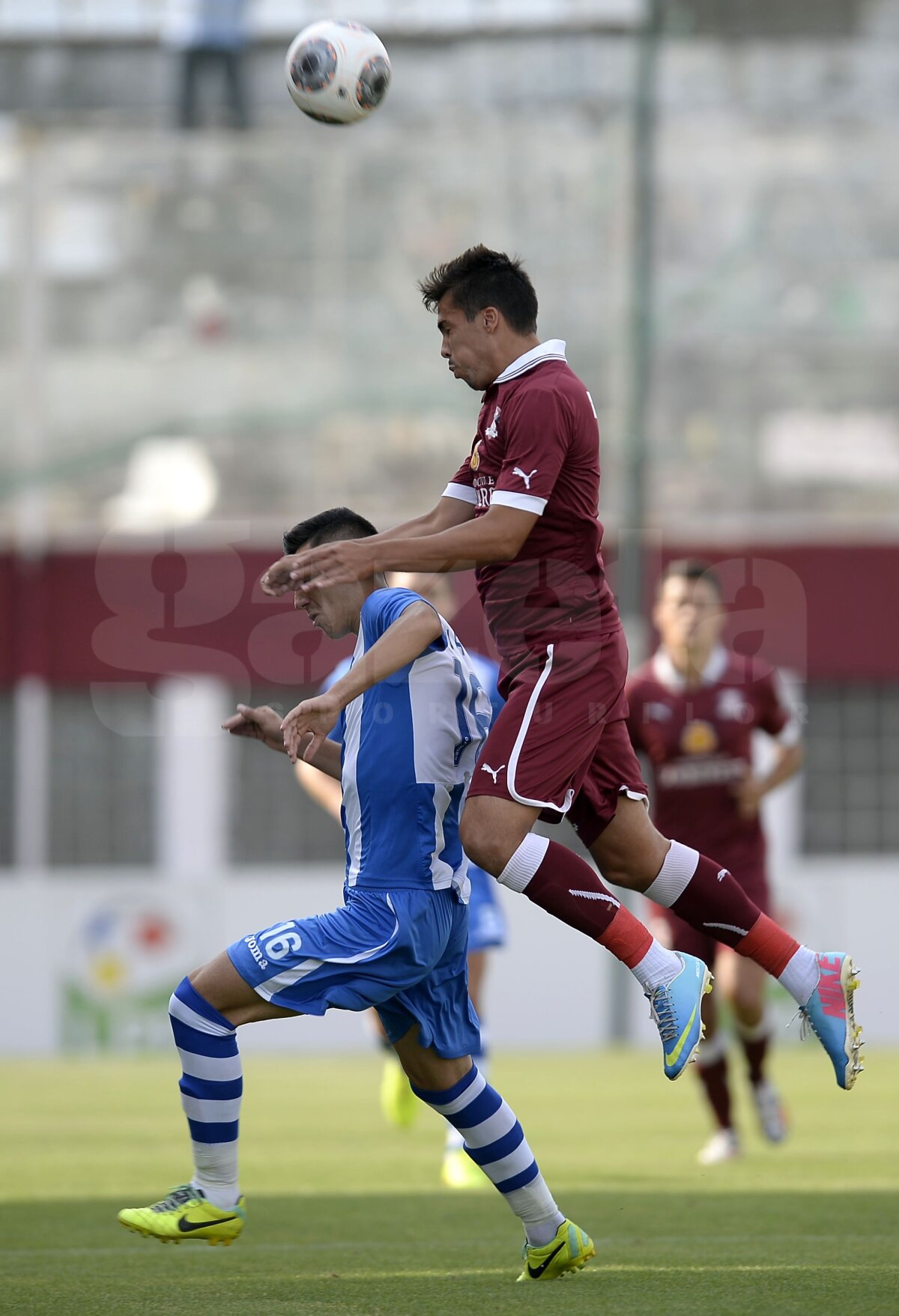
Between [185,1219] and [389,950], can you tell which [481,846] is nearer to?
[389,950]

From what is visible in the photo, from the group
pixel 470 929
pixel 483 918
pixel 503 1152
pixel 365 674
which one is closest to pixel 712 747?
pixel 483 918

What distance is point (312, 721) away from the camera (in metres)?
4.59

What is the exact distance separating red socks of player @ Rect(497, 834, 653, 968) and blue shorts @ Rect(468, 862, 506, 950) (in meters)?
2.47

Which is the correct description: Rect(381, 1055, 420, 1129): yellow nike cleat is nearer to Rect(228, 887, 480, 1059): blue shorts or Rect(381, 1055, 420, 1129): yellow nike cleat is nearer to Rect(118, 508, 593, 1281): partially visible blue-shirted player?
Rect(118, 508, 593, 1281): partially visible blue-shirted player

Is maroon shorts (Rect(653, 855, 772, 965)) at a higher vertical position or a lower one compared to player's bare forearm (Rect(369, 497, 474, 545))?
lower

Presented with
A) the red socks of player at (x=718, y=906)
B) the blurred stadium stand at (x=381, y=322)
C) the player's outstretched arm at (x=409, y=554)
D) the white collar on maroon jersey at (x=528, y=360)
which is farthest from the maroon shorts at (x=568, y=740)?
the blurred stadium stand at (x=381, y=322)

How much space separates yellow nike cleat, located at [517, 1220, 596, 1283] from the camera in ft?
16.5

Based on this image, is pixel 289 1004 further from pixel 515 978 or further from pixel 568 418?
pixel 515 978

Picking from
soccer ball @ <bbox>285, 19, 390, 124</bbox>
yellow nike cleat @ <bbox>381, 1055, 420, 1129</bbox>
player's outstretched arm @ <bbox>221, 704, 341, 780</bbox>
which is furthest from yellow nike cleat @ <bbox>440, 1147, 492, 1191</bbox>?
soccer ball @ <bbox>285, 19, 390, 124</bbox>

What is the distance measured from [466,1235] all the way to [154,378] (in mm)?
15373

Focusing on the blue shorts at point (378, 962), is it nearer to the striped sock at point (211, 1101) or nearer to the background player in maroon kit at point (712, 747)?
the striped sock at point (211, 1101)

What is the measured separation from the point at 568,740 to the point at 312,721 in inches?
36.6

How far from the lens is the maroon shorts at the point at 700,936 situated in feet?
28.8

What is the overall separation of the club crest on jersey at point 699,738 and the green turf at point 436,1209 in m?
1.89
